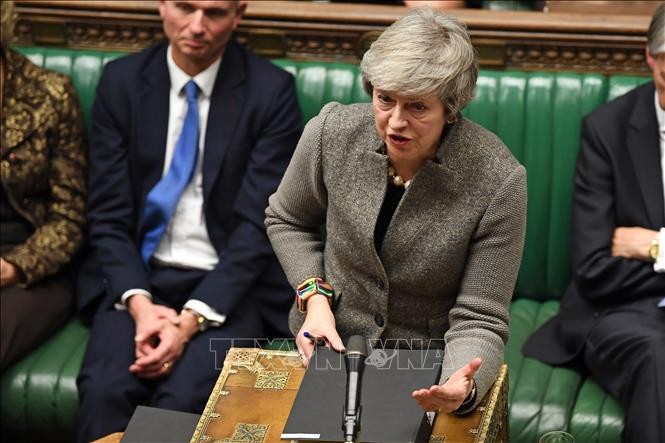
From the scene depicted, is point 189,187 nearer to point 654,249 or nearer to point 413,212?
point 413,212

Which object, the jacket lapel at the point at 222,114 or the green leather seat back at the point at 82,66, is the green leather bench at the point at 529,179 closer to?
the green leather seat back at the point at 82,66

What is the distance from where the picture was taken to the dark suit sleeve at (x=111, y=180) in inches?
146

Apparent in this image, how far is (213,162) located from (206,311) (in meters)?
0.46

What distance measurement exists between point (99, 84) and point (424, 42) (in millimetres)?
1577

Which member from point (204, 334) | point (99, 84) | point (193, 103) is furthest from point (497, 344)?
point (99, 84)

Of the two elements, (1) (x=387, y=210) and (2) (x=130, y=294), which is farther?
(2) (x=130, y=294)

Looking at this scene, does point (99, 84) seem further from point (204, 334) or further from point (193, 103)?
point (204, 334)

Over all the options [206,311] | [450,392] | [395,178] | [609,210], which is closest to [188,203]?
[206,311]

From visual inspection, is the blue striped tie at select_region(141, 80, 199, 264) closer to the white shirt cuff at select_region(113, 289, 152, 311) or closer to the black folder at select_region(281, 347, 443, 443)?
the white shirt cuff at select_region(113, 289, 152, 311)

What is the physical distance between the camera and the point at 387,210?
276cm

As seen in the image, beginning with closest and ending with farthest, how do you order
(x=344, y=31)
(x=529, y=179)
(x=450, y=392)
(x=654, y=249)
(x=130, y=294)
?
1. (x=450, y=392)
2. (x=654, y=249)
3. (x=130, y=294)
4. (x=529, y=179)
5. (x=344, y=31)

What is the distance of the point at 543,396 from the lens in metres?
3.38

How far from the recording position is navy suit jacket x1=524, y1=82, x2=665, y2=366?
3.45 m

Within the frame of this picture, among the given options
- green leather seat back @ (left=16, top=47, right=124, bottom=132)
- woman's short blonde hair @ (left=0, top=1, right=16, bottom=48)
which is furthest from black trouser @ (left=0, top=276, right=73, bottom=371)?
woman's short blonde hair @ (left=0, top=1, right=16, bottom=48)
